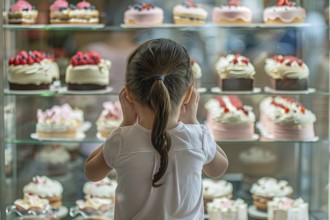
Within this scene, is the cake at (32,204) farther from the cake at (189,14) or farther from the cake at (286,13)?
the cake at (286,13)

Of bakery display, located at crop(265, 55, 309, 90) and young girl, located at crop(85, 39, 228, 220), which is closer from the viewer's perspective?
young girl, located at crop(85, 39, 228, 220)

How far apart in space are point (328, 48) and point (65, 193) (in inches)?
66.3

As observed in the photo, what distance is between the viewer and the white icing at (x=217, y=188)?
3779 millimetres

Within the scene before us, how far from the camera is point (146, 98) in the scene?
2.29 meters

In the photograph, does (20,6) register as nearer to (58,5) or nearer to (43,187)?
(58,5)

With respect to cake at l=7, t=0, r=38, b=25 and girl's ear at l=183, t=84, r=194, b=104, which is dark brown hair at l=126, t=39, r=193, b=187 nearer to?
girl's ear at l=183, t=84, r=194, b=104

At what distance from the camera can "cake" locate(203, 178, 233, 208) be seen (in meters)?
3.78

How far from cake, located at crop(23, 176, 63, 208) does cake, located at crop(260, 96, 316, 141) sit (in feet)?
3.96

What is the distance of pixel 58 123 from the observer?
371cm

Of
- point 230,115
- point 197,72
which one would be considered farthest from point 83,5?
point 230,115

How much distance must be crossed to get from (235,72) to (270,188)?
70cm

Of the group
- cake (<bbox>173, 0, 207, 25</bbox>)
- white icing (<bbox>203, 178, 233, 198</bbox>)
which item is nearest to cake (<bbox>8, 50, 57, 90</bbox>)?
cake (<bbox>173, 0, 207, 25</bbox>)

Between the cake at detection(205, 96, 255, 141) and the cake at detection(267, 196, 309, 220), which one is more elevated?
the cake at detection(205, 96, 255, 141)

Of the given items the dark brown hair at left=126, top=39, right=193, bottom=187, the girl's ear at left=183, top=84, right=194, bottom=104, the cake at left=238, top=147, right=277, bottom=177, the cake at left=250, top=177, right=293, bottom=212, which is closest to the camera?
the dark brown hair at left=126, top=39, right=193, bottom=187
